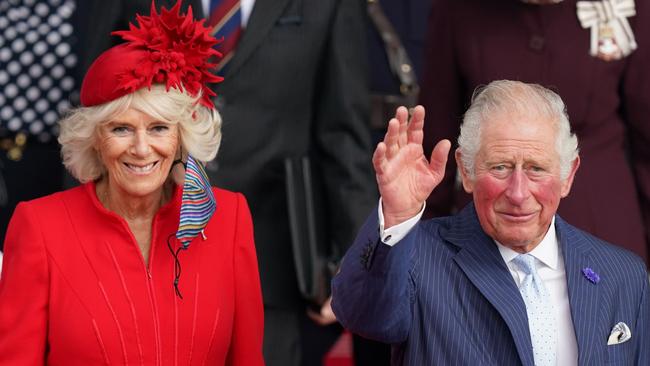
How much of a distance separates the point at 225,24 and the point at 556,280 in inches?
54.6

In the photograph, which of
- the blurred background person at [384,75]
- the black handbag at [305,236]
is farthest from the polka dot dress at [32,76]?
the blurred background person at [384,75]

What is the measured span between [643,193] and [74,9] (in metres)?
1.93

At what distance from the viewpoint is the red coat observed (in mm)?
4172

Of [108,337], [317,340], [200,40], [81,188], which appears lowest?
[317,340]

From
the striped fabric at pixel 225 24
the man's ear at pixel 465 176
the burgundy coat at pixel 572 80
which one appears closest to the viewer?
the man's ear at pixel 465 176

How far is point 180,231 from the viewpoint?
4230mm

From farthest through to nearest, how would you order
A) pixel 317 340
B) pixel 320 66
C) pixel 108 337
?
1. pixel 317 340
2. pixel 320 66
3. pixel 108 337

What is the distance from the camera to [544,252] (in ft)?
14.0

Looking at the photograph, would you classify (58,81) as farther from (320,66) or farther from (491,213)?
(491,213)

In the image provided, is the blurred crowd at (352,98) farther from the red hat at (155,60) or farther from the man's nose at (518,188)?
the man's nose at (518,188)

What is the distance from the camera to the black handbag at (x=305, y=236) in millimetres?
5113

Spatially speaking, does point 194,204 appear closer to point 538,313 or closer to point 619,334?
point 538,313

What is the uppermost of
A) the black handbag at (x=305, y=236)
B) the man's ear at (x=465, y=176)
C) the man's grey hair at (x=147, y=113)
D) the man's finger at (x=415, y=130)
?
the man's finger at (x=415, y=130)

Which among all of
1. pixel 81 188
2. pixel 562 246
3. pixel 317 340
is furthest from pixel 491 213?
pixel 317 340
